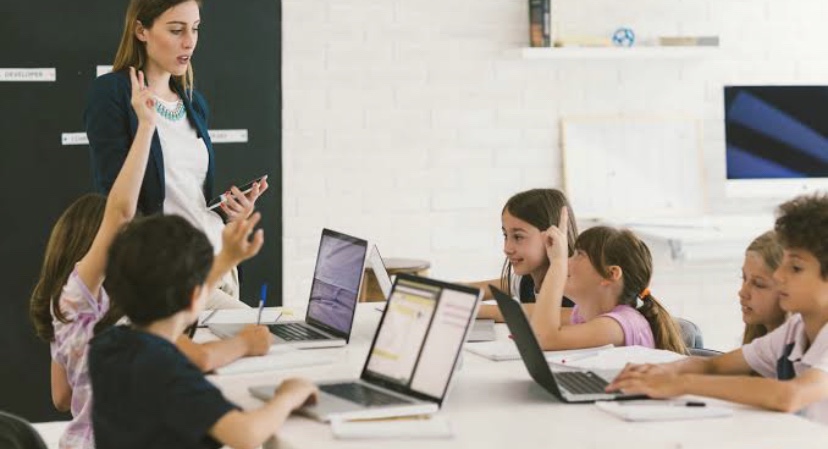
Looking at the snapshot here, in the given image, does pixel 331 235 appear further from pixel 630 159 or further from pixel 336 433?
pixel 630 159

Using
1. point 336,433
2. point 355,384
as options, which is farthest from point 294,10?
point 336,433

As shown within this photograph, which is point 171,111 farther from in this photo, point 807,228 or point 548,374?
point 807,228

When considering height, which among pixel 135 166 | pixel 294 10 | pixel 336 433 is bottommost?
pixel 336 433

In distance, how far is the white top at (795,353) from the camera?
2125 mm

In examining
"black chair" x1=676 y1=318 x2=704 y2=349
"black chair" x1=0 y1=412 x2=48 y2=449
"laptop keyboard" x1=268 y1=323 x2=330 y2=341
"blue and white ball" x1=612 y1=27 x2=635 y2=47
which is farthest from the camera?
"blue and white ball" x1=612 y1=27 x2=635 y2=47

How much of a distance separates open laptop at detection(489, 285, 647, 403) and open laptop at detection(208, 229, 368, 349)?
0.55 m

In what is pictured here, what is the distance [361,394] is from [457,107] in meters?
2.88

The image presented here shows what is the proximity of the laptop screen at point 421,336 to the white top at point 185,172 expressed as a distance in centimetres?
115

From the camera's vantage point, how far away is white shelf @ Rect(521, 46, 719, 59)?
480 centimetres

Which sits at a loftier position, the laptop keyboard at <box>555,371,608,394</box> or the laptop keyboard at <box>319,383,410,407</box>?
the laptop keyboard at <box>319,383,410,407</box>

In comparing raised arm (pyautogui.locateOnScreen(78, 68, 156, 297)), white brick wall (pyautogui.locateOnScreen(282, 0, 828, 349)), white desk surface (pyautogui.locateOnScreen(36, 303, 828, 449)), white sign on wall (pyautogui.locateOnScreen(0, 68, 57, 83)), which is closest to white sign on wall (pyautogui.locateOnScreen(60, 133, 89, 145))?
white sign on wall (pyautogui.locateOnScreen(0, 68, 57, 83))

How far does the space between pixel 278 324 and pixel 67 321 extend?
0.68 meters

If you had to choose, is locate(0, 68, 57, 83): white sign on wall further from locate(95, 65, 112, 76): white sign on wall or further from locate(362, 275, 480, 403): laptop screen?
locate(362, 275, 480, 403): laptop screen

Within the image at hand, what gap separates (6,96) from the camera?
14.5 feet
